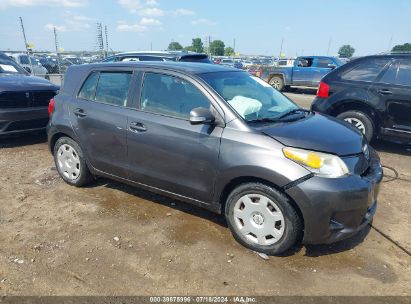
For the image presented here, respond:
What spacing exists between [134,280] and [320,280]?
1548 mm

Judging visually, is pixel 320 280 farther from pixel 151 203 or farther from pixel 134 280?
pixel 151 203

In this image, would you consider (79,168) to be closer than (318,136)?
No

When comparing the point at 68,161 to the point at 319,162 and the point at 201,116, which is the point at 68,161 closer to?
the point at 201,116

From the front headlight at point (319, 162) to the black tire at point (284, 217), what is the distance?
0.33 m

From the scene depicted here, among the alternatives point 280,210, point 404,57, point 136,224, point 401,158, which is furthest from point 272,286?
point 404,57

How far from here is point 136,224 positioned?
392 cm

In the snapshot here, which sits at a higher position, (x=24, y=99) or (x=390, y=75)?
(x=390, y=75)

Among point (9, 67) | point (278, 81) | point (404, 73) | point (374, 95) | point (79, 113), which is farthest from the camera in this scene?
point (278, 81)

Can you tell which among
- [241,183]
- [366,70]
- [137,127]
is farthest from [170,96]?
[366,70]

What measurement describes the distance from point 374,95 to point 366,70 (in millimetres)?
556

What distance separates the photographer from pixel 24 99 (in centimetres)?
668

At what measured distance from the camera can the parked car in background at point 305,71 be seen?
17141 millimetres

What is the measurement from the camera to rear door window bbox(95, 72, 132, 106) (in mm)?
4145

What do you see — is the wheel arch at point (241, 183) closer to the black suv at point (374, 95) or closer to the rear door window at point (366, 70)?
the black suv at point (374, 95)
